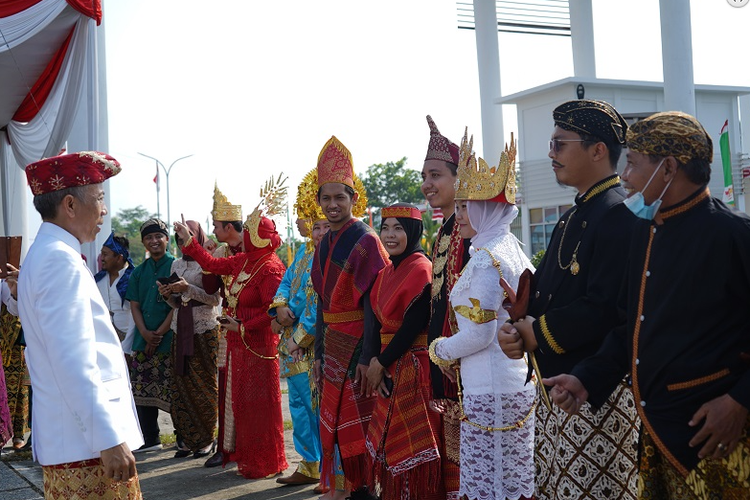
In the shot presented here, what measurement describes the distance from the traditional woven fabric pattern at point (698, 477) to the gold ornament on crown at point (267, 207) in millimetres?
4291

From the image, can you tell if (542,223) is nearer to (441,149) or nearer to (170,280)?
(170,280)

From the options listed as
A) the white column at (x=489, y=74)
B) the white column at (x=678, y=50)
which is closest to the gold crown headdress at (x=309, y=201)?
the white column at (x=678, y=50)

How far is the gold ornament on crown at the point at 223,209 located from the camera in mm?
6680

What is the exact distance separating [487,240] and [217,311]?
4327mm

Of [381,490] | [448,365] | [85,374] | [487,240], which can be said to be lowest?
[381,490]

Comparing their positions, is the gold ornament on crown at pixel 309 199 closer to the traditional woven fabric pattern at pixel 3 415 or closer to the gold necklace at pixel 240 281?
the gold necklace at pixel 240 281

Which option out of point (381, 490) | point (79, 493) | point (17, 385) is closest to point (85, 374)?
point (79, 493)

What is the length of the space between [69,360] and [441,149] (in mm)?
2475

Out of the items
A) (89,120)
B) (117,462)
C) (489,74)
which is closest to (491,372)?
(117,462)

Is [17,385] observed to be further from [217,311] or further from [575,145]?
[575,145]

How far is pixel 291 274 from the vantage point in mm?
6047

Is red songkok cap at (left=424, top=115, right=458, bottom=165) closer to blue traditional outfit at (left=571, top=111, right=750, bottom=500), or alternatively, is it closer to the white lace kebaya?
the white lace kebaya

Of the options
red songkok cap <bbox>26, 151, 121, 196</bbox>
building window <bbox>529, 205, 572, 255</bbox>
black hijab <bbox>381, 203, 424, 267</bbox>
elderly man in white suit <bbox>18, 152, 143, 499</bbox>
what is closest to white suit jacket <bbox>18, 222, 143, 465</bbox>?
elderly man in white suit <bbox>18, 152, 143, 499</bbox>

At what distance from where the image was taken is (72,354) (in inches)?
102
